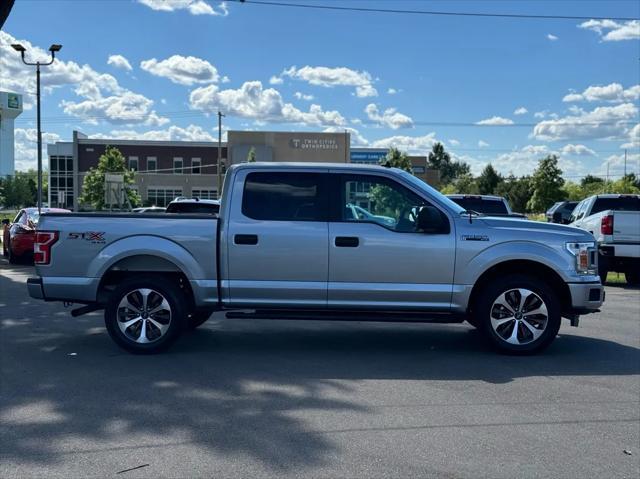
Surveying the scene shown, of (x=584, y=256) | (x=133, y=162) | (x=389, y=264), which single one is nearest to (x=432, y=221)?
(x=389, y=264)

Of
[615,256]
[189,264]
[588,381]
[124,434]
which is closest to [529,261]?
[588,381]

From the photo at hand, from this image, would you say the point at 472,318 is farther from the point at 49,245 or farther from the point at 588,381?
the point at 49,245

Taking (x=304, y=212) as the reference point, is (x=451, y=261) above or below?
below

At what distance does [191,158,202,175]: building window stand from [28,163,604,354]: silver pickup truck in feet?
240

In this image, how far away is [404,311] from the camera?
276 inches

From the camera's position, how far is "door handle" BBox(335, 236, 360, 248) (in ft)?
22.6

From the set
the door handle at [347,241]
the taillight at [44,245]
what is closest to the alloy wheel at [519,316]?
the door handle at [347,241]

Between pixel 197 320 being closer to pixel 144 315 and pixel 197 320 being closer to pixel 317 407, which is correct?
pixel 144 315

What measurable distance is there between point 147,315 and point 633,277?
12.0m

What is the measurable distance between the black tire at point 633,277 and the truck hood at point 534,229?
867cm

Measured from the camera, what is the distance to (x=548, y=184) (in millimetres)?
57188

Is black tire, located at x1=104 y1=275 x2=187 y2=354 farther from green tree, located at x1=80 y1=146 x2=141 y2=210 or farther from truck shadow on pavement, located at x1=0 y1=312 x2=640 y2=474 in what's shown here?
green tree, located at x1=80 y1=146 x2=141 y2=210

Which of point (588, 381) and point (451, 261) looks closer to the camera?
point (588, 381)

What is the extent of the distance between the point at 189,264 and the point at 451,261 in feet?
9.24
